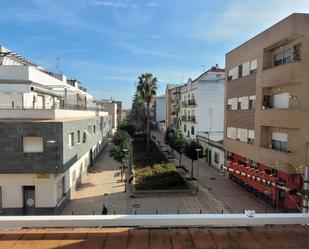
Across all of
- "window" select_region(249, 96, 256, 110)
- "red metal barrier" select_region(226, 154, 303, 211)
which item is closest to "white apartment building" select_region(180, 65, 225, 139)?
"red metal barrier" select_region(226, 154, 303, 211)

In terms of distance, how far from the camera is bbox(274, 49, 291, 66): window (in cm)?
1936

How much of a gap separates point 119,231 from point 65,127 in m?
14.4

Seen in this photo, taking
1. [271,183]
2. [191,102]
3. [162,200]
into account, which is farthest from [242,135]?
[191,102]

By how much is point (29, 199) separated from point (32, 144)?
3515mm

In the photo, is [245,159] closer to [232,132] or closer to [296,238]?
[232,132]

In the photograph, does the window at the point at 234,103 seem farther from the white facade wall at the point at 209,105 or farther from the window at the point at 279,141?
the white facade wall at the point at 209,105

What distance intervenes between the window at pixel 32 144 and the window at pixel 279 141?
15534 mm

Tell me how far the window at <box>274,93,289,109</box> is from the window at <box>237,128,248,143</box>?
14.2ft

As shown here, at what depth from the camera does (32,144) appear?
16891mm

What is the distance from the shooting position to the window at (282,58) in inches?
762

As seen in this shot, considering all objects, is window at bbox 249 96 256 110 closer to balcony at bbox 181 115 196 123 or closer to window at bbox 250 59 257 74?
window at bbox 250 59 257 74

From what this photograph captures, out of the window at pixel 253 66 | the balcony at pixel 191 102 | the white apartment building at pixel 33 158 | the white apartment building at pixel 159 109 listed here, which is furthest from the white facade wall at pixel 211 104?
the white apartment building at pixel 159 109

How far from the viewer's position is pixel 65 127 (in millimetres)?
17828

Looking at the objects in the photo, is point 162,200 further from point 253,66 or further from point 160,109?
point 160,109
